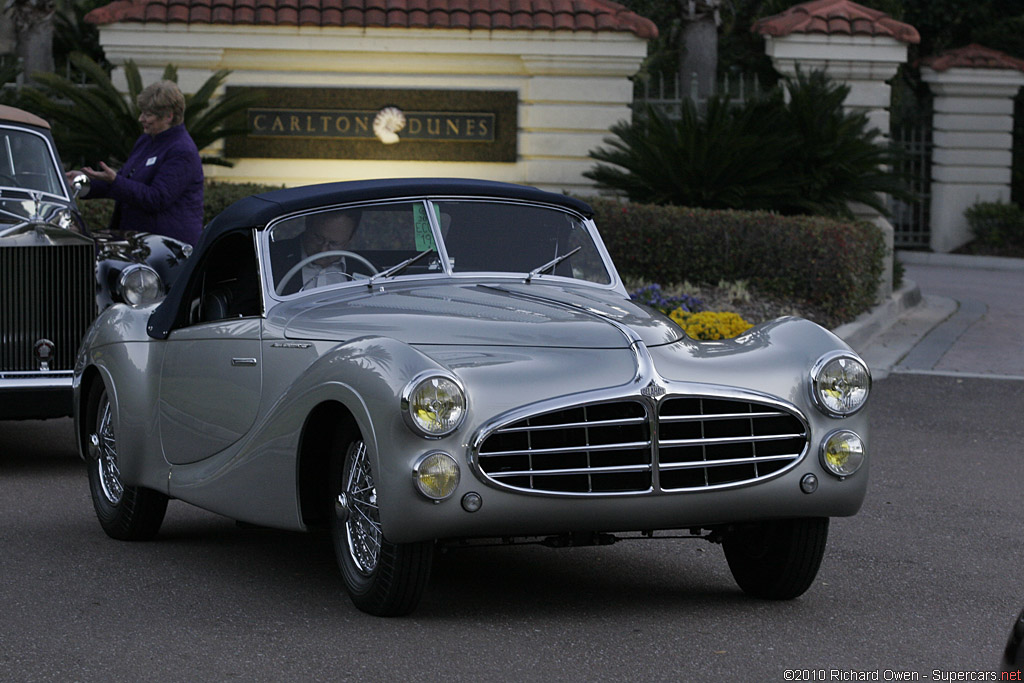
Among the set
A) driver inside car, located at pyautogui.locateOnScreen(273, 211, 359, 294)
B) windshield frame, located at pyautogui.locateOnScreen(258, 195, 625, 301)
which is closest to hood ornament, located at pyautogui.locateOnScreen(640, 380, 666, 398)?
windshield frame, located at pyautogui.locateOnScreen(258, 195, 625, 301)

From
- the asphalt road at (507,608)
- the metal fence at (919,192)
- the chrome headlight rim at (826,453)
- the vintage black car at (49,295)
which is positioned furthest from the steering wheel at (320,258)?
the metal fence at (919,192)

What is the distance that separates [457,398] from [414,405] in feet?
0.44

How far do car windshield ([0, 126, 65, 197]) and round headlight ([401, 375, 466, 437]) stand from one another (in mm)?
5624

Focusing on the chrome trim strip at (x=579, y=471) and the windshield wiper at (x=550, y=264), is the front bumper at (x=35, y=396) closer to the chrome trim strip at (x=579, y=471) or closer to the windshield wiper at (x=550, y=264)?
the windshield wiper at (x=550, y=264)

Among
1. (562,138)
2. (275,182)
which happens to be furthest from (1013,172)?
(275,182)

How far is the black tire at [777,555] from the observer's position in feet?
17.4

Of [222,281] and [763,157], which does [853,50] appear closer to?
[763,157]

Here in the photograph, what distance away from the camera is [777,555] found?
17.7 ft

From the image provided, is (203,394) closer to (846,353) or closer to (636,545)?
(636,545)

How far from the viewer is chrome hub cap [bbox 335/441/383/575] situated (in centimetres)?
502

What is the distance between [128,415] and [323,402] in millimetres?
1625

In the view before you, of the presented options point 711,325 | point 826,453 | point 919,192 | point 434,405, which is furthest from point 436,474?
point 919,192

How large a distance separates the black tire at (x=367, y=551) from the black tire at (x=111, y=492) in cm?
152

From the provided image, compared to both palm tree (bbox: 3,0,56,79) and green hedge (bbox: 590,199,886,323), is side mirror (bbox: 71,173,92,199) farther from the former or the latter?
palm tree (bbox: 3,0,56,79)
